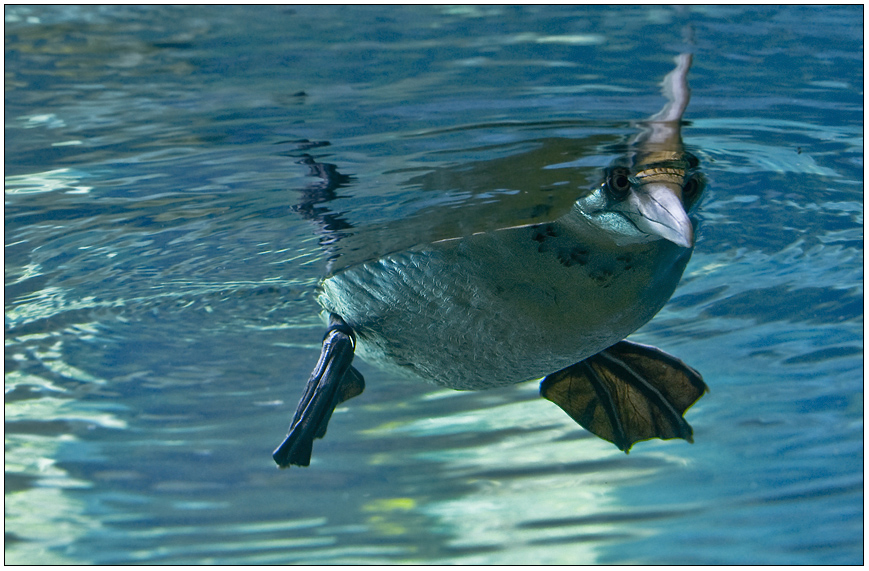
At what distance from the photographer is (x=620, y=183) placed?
3.37 meters

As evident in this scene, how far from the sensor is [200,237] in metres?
6.15

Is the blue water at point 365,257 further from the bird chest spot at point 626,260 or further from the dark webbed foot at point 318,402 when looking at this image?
the bird chest spot at point 626,260

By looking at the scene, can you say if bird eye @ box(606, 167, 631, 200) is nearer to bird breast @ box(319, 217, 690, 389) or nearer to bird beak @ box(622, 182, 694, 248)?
bird beak @ box(622, 182, 694, 248)

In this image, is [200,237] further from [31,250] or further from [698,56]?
[698,56]

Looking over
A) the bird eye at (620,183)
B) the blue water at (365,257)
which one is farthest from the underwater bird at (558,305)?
the blue water at (365,257)

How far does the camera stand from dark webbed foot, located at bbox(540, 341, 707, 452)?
5.29 metres

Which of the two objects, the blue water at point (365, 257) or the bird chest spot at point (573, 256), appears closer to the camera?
the bird chest spot at point (573, 256)

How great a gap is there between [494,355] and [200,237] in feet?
10.4

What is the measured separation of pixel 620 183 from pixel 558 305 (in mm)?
820

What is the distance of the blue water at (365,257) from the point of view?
4.18 m

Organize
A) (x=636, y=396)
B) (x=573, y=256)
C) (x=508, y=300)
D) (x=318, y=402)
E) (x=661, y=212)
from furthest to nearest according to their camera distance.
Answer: (x=636, y=396) < (x=318, y=402) < (x=508, y=300) < (x=573, y=256) < (x=661, y=212)

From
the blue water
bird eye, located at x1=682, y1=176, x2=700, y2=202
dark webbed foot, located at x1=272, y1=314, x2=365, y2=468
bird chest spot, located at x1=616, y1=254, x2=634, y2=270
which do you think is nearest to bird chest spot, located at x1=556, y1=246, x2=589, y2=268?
bird chest spot, located at x1=616, y1=254, x2=634, y2=270

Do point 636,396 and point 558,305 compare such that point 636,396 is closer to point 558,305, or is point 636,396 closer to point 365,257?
point 558,305

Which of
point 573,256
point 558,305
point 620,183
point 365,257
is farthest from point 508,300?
point 365,257
